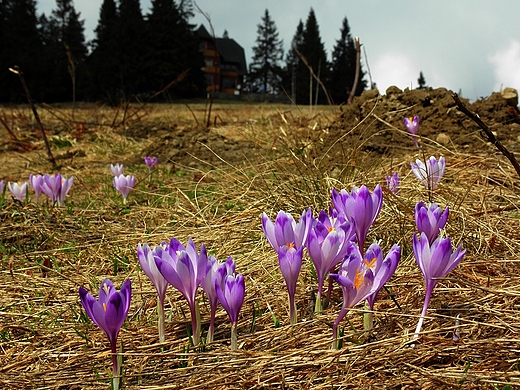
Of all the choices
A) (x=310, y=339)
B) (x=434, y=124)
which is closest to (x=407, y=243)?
(x=310, y=339)

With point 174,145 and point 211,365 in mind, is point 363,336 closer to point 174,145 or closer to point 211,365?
point 211,365

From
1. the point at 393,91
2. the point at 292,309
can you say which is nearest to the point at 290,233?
the point at 292,309

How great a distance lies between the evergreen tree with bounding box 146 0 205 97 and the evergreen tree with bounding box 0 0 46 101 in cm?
658

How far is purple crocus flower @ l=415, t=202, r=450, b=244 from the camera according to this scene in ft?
5.95

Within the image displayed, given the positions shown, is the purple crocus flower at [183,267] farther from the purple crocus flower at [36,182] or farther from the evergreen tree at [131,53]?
the evergreen tree at [131,53]

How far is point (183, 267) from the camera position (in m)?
1.60

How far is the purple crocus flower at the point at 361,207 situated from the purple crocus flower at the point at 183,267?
1.79 feet

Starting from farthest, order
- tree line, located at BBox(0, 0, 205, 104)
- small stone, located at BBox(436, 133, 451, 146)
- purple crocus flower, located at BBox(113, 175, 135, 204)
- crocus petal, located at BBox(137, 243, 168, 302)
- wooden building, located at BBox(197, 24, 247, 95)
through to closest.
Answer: wooden building, located at BBox(197, 24, 247, 95) → tree line, located at BBox(0, 0, 205, 104) → small stone, located at BBox(436, 133, 451, 146) → purple crocus flower, located at BBox(113, 175, 135, 204) → crocus petal, located at BBox(137, 243, 168, 302)

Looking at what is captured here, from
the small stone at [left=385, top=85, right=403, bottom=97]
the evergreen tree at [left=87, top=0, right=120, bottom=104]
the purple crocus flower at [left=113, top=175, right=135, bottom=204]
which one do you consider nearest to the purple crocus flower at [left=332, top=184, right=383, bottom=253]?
the purple crocus flower at [left=113, top=175, right=135, bottom=204]

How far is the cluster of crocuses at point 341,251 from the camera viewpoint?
153 cm

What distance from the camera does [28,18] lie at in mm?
49906

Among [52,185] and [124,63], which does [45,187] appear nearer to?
[52,185]

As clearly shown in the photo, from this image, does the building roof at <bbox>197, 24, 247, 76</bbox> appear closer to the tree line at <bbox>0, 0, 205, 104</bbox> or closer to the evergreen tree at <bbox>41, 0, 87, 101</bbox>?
the evergreen tree at <bbox>41, 0, 87, 101</bbox>

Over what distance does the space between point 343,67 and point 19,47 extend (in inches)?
1184
